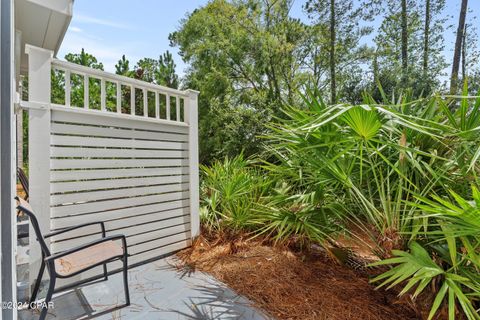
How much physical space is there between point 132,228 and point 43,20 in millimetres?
2492

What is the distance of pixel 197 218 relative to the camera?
377 cm

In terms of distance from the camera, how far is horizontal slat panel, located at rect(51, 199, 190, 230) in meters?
2.60

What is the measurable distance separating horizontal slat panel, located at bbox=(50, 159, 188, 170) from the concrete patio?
3.89ft

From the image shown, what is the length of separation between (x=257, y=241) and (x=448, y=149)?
245 centimetres

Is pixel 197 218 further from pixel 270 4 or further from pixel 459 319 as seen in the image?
pixel 270 4

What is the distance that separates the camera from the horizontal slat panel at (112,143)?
2.55 metres

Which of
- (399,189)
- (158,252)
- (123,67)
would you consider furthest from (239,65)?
(399,189)

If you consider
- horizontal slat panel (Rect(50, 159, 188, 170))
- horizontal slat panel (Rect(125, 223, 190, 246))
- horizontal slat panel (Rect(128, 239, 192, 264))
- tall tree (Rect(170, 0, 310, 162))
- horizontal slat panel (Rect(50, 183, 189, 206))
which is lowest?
horizontal slat panel (Rect(128, 239, 192, 264))

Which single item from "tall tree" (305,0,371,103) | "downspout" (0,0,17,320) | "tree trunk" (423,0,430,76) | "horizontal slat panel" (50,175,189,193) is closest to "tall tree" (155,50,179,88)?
"tall tree" (305,0,371,103)

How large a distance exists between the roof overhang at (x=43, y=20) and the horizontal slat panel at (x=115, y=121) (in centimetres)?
113

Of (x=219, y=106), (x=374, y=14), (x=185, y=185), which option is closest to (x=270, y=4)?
(x=374, y=14)

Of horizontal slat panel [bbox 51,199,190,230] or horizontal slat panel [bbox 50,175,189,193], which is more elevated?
horizontal slat panel [bbox 50,175,189,193]

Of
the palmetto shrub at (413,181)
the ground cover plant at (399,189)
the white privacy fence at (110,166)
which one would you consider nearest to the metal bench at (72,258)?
the white privacy fence at (110,166)

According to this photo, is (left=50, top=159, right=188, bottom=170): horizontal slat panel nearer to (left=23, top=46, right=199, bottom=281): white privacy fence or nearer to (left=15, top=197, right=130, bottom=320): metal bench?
(left=23, top=46, right=199, bottom=281): white privacy fence
